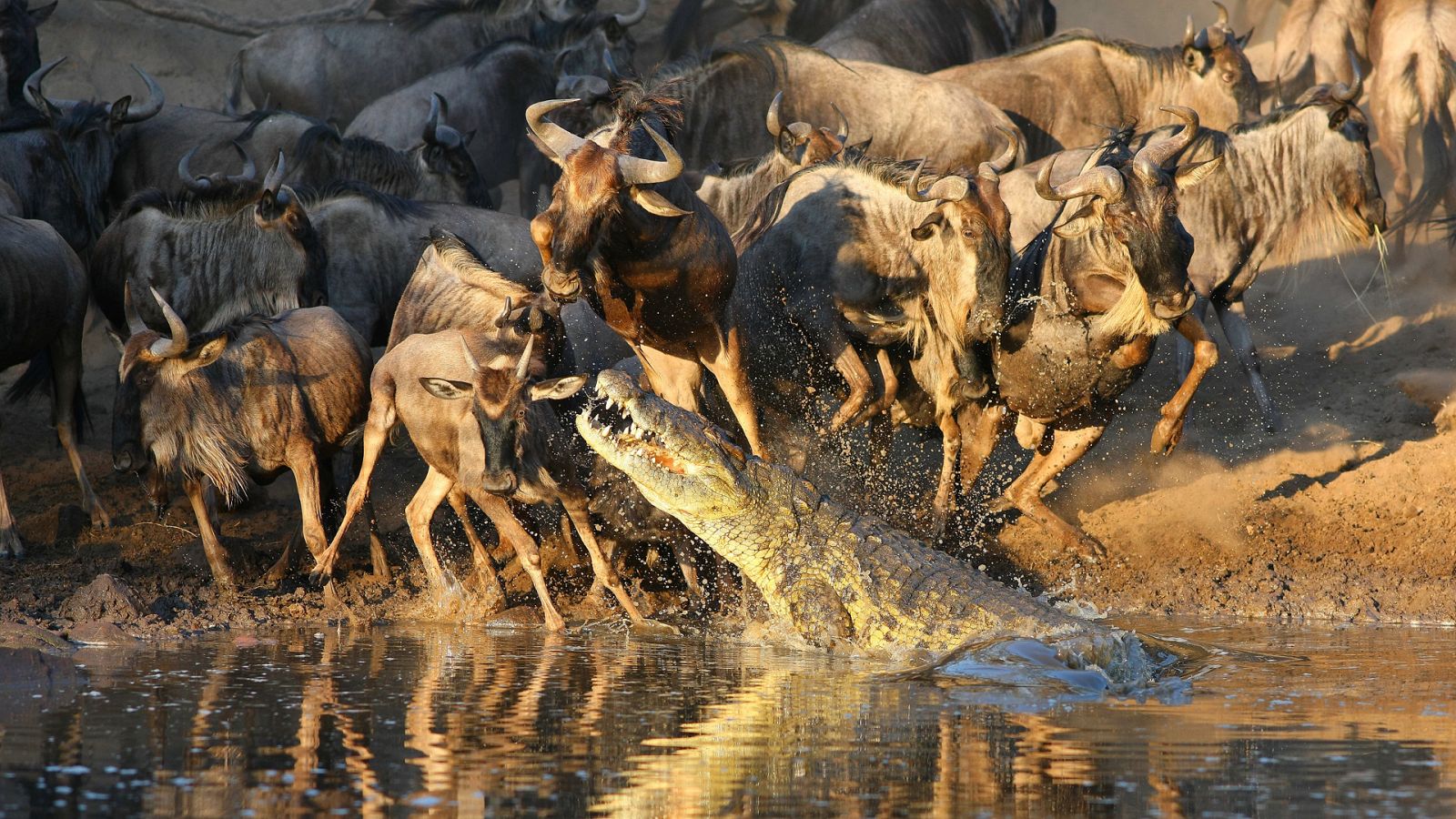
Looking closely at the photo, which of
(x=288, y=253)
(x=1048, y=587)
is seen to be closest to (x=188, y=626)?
(x=288, y=253)

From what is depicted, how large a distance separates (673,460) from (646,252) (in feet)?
3.40

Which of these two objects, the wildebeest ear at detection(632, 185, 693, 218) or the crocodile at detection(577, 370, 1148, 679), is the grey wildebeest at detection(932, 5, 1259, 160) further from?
the crocodile at detection(577, 370, 1148, 679)

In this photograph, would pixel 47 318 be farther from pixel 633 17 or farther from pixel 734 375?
pixel 633 17

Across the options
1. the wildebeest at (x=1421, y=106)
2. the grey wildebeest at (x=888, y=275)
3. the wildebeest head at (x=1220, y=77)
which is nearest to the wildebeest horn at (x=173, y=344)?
the grey wildebeest at (x=888, y=275)

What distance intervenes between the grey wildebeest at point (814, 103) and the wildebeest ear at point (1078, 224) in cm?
272

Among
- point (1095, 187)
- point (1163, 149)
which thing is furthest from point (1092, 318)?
point (1163, 149)

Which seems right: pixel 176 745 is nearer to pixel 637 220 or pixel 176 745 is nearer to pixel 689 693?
pixel 689 693

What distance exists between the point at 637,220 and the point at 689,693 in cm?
224

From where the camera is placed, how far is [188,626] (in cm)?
711

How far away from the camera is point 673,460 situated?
6.71 meters

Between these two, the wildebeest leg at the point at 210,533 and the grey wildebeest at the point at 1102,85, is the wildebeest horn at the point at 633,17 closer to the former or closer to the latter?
the grey wildebeest at the point at 1102,85

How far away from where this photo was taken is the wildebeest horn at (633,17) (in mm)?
13234

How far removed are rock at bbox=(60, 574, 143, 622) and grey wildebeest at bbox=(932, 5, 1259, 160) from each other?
6695 mm

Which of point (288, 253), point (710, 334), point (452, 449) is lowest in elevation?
point (452, 449)
